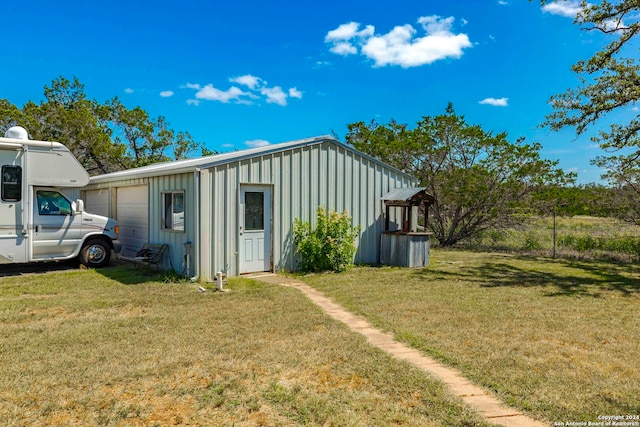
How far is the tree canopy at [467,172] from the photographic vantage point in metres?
17.1

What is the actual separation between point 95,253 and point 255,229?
4.41 metres

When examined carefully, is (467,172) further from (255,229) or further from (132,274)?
(132,274)

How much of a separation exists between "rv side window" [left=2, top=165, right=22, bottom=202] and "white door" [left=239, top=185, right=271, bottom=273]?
16.6 feet

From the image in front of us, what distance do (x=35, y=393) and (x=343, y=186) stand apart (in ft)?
27.8

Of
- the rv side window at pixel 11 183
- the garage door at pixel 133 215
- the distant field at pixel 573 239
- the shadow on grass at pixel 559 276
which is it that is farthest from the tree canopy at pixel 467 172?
the rv side window at pixel 11 183

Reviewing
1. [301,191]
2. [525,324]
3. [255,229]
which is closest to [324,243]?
[301,191]

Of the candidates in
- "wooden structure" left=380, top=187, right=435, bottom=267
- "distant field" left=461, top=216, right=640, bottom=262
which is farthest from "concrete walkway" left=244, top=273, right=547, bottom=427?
"distant field" left=461, top=216, right=640, bottom=262

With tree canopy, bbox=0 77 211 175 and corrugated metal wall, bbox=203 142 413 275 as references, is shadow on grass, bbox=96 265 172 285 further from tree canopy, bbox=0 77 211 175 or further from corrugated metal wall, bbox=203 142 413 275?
tree canopy, bbox=0 77 211 175

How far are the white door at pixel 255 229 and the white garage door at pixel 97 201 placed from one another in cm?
573

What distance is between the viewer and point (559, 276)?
10.1 m

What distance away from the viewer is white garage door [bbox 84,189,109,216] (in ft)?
42.6

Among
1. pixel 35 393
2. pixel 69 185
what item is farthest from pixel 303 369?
pixel 69 185

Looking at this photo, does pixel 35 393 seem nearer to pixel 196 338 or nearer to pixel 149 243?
pixel 196 338

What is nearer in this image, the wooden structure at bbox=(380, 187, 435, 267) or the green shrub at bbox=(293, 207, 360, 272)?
the green shrub at bbox=(293, 207, 360, 272)
